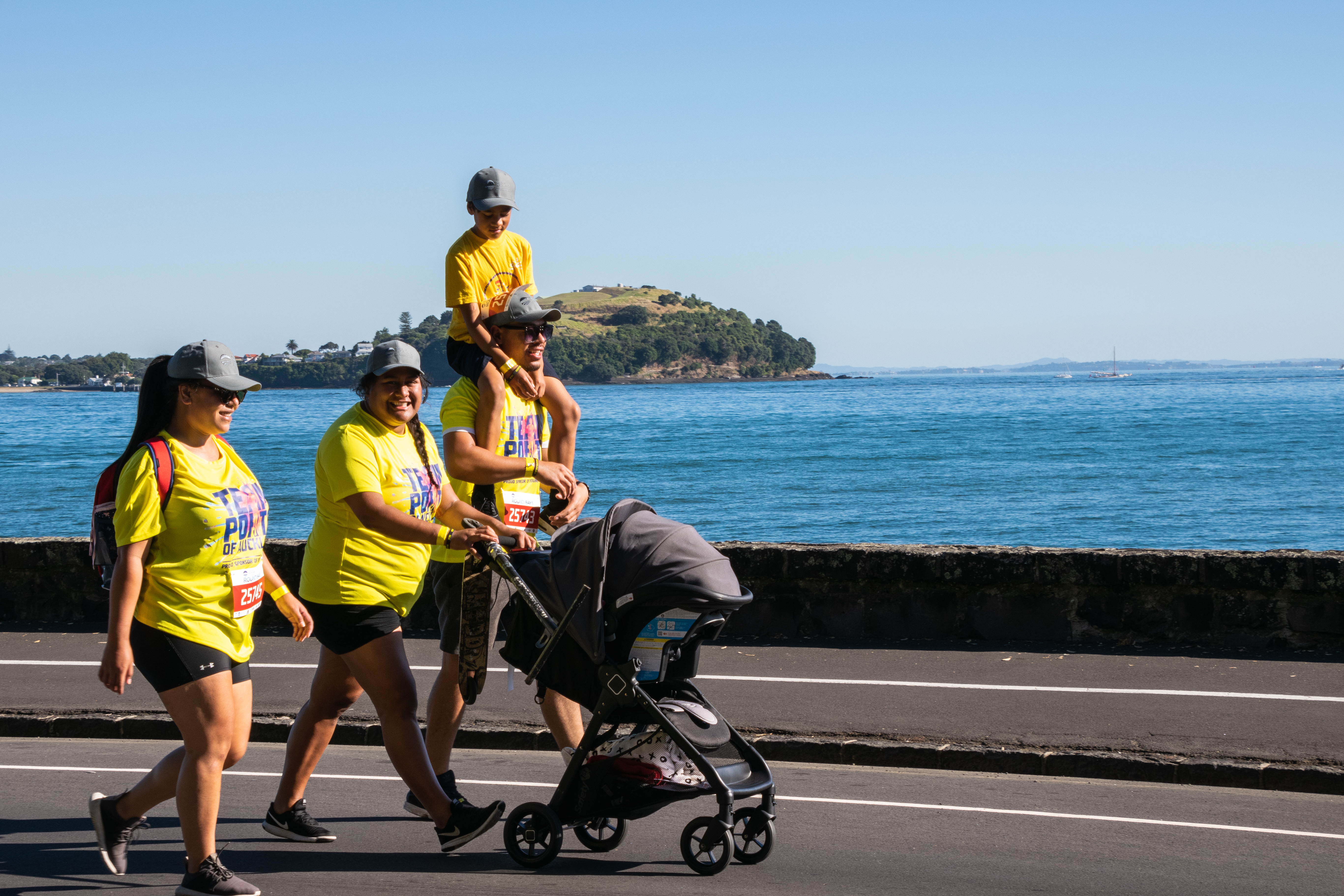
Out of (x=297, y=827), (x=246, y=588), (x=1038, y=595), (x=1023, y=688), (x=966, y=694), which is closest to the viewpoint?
(x=246, y=588)

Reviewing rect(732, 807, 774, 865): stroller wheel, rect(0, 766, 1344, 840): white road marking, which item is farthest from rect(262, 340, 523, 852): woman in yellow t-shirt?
rect(0, 766, 1344, 840): white road marking

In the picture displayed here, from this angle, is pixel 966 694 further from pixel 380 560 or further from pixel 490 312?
pixel 380 560

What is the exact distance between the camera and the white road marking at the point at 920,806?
5.47m

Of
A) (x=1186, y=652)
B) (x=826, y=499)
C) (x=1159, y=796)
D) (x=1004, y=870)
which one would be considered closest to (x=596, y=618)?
(x=1004, y=870)

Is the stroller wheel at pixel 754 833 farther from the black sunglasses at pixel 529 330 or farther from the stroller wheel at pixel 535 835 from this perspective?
the black sunglasses at pixel 529 330

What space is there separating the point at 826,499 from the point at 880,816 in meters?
46.0

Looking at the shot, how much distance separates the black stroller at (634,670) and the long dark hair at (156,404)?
3.88ft

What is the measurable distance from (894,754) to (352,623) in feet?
10.2

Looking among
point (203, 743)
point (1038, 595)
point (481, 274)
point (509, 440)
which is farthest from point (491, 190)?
point (1038, 595)

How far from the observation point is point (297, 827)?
516 centimetres

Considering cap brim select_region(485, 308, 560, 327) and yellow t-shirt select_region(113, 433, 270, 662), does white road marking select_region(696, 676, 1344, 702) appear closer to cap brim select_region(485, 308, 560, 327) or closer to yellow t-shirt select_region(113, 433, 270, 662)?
cap brim select_region(485, 308, 560, 327)

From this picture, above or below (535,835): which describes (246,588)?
above

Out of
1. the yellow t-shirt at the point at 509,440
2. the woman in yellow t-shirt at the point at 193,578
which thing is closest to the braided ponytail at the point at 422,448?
the yellow t-shirt at the point at 509,440

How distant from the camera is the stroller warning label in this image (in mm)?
4758
